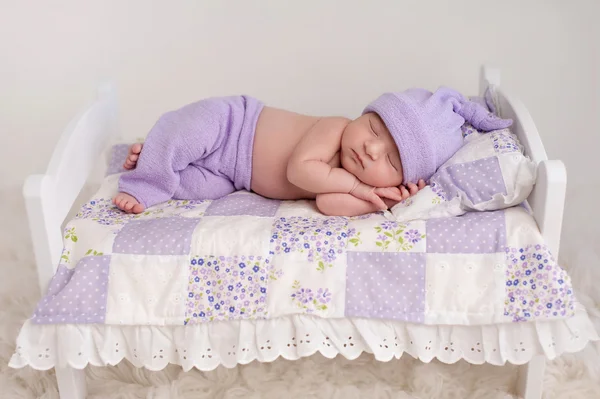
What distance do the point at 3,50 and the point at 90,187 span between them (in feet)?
1.83

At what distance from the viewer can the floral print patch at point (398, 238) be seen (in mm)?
1492

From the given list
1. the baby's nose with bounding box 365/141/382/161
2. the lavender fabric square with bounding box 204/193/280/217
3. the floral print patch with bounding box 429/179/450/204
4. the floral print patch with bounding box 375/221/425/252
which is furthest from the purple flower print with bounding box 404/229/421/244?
the lavender fabric square with bounding box 204/193/280/217

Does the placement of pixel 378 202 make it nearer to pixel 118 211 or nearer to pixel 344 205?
pixel 344 205

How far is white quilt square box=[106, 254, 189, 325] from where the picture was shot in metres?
1.50

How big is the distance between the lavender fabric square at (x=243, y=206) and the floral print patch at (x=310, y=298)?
0.23 m

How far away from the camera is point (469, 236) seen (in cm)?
148

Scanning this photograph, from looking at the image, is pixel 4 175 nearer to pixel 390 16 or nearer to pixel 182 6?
pixel 182 6

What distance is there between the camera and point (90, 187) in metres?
2.59

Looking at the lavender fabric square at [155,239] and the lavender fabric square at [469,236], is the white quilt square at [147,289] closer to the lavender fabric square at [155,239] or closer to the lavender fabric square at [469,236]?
the lavender fabric square at [155,239]

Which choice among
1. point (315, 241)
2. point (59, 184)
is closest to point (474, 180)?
point (315, 241)

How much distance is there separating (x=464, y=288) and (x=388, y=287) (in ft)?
0.48

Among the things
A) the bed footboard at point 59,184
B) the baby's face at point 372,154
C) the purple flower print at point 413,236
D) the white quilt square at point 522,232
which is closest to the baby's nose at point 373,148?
the baby's face at point 372,154

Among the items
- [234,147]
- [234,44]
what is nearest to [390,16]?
[234,44]

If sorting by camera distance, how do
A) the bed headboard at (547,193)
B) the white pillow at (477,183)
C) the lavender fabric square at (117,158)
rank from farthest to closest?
the lavender fabric square at (117,158) < the white pillow at (477,183) < the bed headboard at (547,193)
